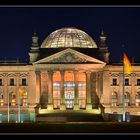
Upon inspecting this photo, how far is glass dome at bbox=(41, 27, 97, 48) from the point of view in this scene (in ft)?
358

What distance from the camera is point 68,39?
10975 centimetres

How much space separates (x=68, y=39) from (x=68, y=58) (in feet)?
34.1

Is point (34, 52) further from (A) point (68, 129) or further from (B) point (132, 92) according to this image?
(A) point (68, 129)

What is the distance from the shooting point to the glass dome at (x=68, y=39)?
109062 millimetres

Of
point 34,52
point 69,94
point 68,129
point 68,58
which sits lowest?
point 68,129

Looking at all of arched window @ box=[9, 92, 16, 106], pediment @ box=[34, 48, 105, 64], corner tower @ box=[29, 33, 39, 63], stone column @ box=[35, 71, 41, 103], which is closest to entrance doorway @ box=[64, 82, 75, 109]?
pediment @ box=[34, 48, 105, 64]

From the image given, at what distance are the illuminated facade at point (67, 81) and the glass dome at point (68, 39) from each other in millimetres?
407

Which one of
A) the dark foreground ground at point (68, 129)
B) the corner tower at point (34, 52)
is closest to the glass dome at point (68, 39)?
the corner tower at point (34, 52)

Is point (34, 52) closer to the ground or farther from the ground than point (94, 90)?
farther from the ground

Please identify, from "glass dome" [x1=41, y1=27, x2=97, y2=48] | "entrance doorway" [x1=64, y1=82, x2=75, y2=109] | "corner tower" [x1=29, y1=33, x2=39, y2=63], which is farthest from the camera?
"glass dome" [x1=41, y1=27, x2=97, y2=48]

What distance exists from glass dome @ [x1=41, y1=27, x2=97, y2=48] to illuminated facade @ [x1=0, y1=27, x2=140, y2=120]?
41 cm

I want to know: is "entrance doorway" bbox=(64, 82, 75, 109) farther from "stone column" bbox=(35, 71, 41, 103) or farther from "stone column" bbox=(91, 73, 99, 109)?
"stone column" bbox=(35, 71, 41, 103)

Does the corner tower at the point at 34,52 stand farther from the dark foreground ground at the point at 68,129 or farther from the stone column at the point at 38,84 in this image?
the dark foreground ground at the point at 68,129

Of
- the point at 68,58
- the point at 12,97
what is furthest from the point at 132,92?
the point at 12,97
